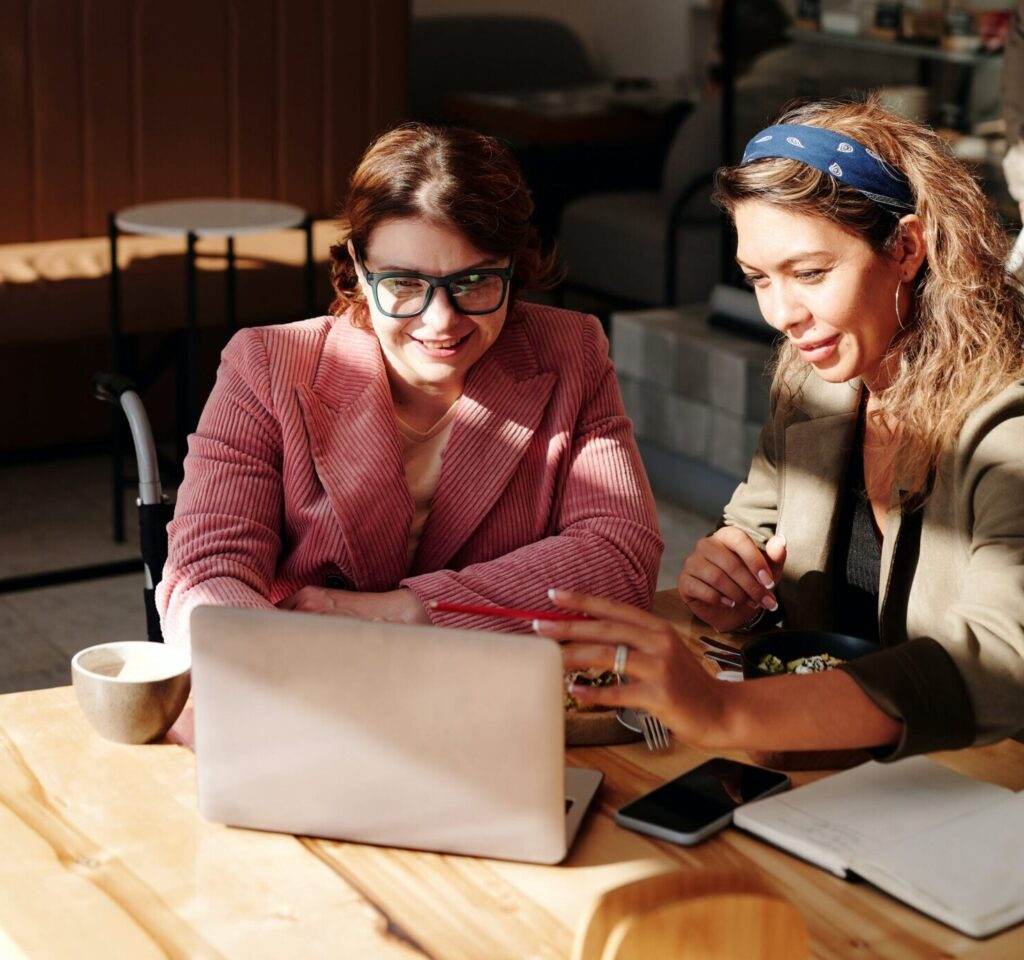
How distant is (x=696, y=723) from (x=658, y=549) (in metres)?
0.67

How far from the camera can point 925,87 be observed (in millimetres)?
4562

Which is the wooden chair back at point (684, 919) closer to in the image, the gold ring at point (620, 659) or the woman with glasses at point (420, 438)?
the gold ring at point (620, 659)

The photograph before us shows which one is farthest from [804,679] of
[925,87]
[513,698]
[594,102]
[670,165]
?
[594,102]

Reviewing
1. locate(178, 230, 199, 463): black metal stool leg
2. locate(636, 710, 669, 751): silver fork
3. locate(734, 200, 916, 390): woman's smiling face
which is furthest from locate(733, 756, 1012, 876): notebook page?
locate(178, 230, 199, 463): black metal stool leg

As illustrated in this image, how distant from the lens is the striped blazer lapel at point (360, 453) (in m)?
1.85

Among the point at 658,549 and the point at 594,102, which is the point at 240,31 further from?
the point at 658,549

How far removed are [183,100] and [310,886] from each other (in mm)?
3959

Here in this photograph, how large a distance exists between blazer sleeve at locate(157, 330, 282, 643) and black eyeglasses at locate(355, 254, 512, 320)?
18 centimetres

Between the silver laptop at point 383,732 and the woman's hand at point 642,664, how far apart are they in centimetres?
8

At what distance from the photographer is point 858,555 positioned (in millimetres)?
1820

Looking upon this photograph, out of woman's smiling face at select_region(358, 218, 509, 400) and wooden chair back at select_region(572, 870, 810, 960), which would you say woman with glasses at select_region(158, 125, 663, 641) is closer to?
woman's smiling face at select_region(358, 218, 509, 400)

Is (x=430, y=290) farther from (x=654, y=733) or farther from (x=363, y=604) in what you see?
(x=654, y=733)

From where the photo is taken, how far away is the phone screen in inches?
52.7

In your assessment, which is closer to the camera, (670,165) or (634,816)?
(634,816)
